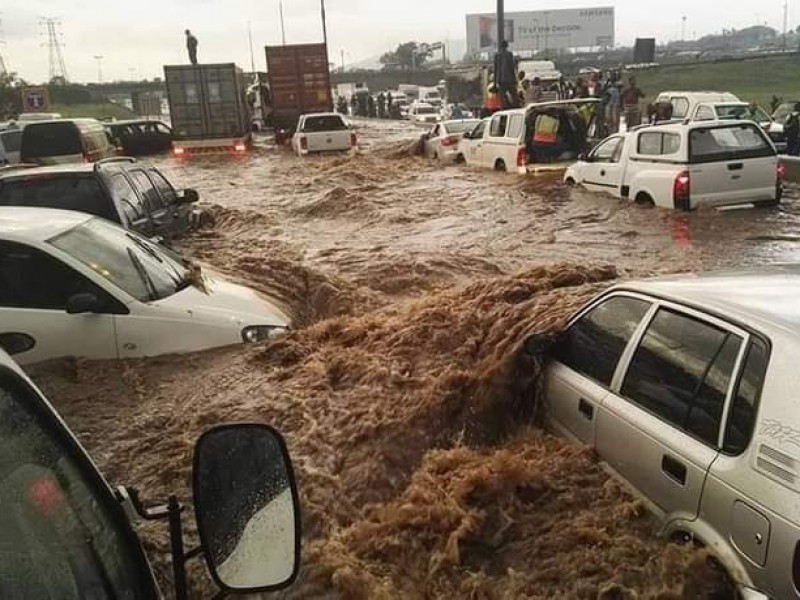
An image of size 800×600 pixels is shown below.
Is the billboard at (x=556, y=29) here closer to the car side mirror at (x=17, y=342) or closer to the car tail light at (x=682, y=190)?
the car tail light at (x=682, y=190)

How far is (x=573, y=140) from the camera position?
52.7 feet

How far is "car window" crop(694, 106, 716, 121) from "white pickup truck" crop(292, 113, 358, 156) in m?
10.6

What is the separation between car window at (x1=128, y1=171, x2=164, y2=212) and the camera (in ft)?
32.2

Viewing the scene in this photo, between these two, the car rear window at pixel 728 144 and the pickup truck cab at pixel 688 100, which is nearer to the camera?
the car rear window at pixel 728 144

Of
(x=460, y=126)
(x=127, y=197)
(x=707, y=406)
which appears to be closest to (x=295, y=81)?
(x=460, y=126)

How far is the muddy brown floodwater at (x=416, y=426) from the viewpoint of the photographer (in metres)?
3.27

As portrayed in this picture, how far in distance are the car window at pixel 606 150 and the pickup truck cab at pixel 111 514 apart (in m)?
11.9

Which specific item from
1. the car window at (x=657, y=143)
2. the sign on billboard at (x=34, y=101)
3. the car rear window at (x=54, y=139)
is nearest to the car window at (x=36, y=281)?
the car window at (x=657, y=143)

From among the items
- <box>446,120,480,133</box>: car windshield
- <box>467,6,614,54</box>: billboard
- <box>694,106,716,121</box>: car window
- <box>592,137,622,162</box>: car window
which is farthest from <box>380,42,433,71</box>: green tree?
<box>592,137,622,162</box>: car window

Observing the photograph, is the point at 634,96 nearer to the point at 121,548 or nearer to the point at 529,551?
the point at 529,551

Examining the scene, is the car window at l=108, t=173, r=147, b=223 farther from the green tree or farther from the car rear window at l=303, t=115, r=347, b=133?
the green tree

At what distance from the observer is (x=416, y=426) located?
4.93 meters

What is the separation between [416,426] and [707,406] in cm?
219

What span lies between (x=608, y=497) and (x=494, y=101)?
20530 mm
